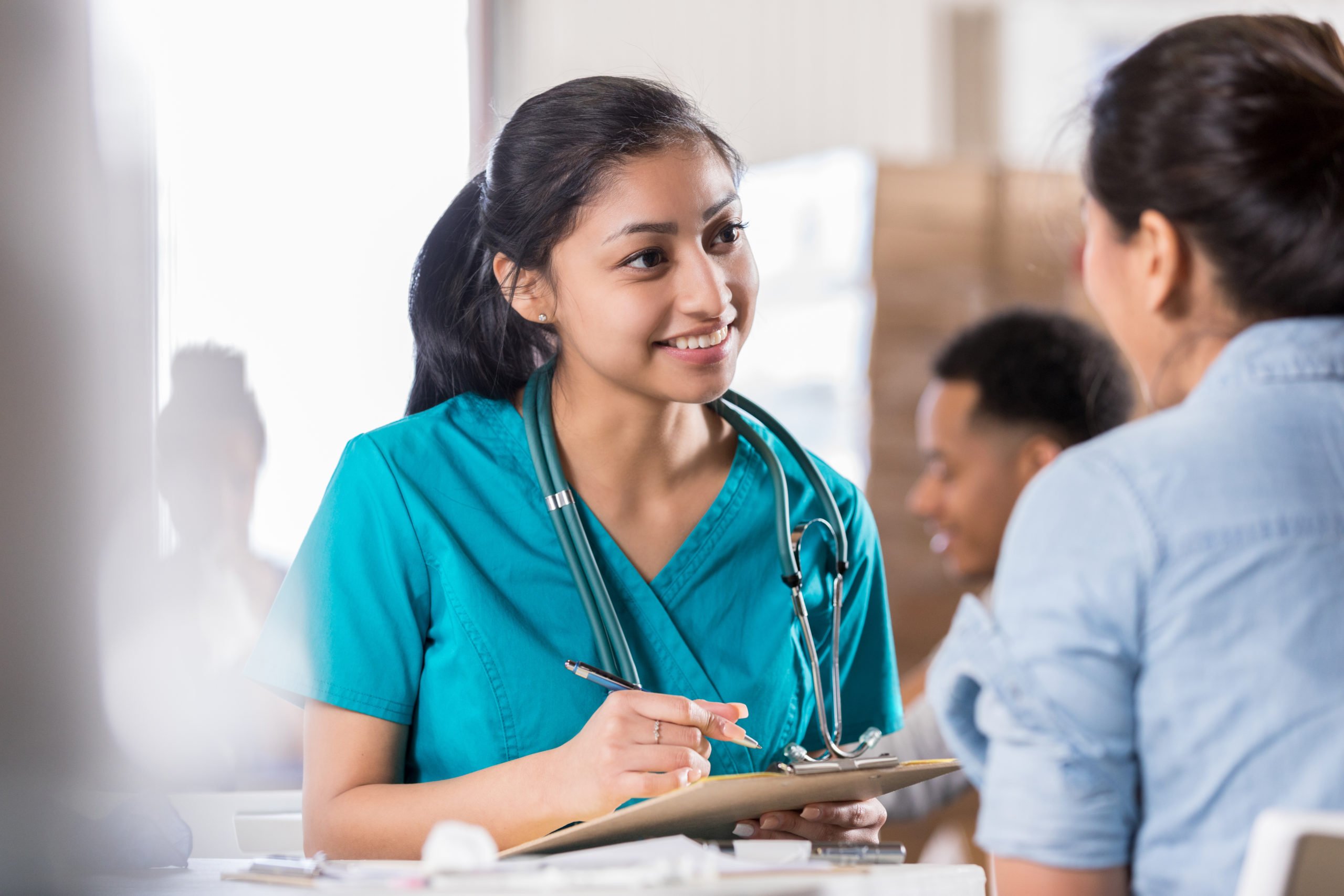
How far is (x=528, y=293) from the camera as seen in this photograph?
129cm

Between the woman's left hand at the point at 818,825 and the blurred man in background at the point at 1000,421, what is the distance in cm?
91

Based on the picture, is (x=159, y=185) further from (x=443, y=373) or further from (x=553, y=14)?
(x=553, y=14)

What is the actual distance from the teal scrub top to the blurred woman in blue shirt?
512mm

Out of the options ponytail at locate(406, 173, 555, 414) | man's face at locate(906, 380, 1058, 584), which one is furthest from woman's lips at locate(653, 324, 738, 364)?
man's face at locate(906, 380, 1058, 584)

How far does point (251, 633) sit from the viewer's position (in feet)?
4.07

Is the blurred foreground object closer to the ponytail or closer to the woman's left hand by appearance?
the woman's left hand

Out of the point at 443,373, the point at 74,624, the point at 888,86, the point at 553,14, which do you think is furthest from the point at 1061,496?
the point at 888,86

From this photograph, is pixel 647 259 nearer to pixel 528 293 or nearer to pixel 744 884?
pixel 528 293

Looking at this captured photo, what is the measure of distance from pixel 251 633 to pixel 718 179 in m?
0.64

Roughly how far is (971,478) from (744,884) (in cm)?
154

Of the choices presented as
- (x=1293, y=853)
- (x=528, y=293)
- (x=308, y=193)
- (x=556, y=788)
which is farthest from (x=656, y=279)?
(x=1293, y=853)

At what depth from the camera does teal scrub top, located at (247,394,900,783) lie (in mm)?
1152

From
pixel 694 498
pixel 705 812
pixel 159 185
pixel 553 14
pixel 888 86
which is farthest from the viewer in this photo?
pixel 888 86

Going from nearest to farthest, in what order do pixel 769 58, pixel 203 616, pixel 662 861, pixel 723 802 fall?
pixel 662 861 < pixel 723 802 < pixel 203 616 < pixel 769 58
